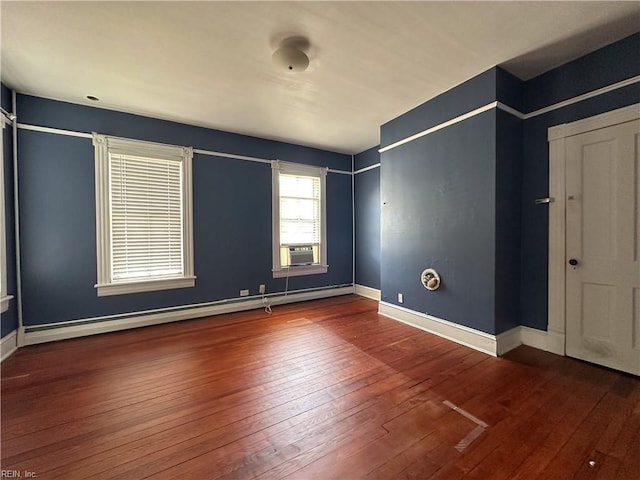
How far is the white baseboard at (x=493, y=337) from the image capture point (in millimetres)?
2574

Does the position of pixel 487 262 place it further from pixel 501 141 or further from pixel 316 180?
pixel 316 180

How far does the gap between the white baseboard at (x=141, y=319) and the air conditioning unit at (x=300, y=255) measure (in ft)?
1.75

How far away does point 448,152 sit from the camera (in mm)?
2977

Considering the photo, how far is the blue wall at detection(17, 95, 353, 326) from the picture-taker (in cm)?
296

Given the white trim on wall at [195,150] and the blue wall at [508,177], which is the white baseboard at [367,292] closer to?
the blue wall at [508,177]

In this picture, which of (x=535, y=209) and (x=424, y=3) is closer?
(x=424, y=3)

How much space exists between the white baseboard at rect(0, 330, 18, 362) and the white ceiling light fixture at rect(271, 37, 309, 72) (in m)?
3.75

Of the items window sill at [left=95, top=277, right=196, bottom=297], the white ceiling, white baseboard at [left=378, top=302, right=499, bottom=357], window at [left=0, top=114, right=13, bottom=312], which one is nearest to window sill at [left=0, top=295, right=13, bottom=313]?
window at [left=0, top=114, right=13, bottom=312]

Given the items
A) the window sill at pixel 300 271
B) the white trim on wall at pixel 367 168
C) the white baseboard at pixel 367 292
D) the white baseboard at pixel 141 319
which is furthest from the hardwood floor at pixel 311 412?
the white trim on wall at pixel 367 168

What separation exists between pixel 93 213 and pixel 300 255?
292 cm

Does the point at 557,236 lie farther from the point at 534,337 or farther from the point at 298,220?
the point at 298,220

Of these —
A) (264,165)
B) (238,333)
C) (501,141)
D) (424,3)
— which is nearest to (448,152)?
(501,141)

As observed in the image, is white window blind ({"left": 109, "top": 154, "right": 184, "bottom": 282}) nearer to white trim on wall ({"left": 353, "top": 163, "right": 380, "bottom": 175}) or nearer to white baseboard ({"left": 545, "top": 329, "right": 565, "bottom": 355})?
white trim on wall ({"left": 353, "top": 163, "right": 380, "bottom": 175})

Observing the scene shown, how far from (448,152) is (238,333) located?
329 cm
